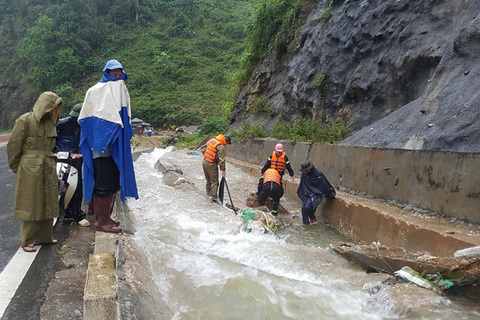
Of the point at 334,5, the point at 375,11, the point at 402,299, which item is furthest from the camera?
the point at 334,5

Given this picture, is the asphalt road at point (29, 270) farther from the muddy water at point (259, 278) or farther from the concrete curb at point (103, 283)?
the muddy water at point (259, 278)

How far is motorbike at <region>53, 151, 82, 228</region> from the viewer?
15.6 feet

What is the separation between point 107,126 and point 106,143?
21 centimetres

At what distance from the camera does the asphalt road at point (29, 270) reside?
2523 mm

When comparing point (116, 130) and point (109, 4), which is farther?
point (109, 4)

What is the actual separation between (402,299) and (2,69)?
70965 millimetres

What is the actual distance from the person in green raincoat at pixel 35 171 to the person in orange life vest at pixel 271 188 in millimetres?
4423

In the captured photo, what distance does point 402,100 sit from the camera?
9.27 metres

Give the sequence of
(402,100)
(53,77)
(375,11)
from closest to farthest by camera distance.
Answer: (402,100), (375,11), (53,77)

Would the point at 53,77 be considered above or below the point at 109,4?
below

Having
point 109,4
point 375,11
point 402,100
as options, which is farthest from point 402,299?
point 109,4

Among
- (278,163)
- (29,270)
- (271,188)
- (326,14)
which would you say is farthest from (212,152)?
(326,14)

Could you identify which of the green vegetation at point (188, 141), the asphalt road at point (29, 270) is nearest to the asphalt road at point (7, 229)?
the asphalt road at point (29, 270)

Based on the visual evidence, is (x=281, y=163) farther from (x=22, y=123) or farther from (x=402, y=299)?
(x=22, y=123)
